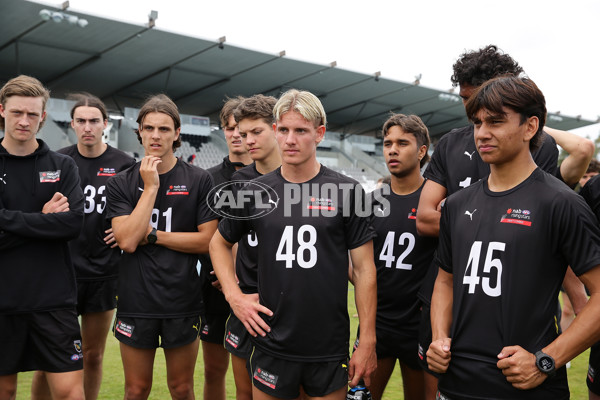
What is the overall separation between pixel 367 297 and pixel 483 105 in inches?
45.4

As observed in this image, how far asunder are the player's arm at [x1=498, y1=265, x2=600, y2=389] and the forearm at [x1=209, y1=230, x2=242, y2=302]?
1475 mm

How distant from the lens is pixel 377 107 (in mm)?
30297

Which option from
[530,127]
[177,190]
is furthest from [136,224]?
[530,127]

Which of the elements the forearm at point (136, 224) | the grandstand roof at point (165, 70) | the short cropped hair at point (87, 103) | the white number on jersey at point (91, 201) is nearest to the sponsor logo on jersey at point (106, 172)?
the white number on jersey at point (91, 201)

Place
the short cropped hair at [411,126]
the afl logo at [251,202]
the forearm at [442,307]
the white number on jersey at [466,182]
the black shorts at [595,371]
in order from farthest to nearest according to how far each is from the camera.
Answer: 1. the short cropped hair at [411,126]
2. the white number on jersey at [466,182]
3. the black shorts at [595,371]
4. the afl logo at [251,202]
5. the forearm at [442,307]

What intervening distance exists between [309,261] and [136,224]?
139 cm

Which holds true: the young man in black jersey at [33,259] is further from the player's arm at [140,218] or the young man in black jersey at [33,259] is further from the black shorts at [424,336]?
the black shorts at [424,336]

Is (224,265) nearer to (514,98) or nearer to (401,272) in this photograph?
(401,272)

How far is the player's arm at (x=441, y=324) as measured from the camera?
2381mm

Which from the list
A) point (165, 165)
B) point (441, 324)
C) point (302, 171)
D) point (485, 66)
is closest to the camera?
point (441, 324)

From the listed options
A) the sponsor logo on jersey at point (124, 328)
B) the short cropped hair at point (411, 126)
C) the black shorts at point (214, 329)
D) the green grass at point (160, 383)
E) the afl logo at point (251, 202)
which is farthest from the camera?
the green grass at point (160, 383)

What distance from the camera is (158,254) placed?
358 centimetres

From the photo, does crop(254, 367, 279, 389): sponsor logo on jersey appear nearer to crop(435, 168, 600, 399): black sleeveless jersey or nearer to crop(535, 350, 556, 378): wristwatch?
crop(435, 168, 600, 399): black sleeveless jersey

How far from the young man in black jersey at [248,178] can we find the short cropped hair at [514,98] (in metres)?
1.74
